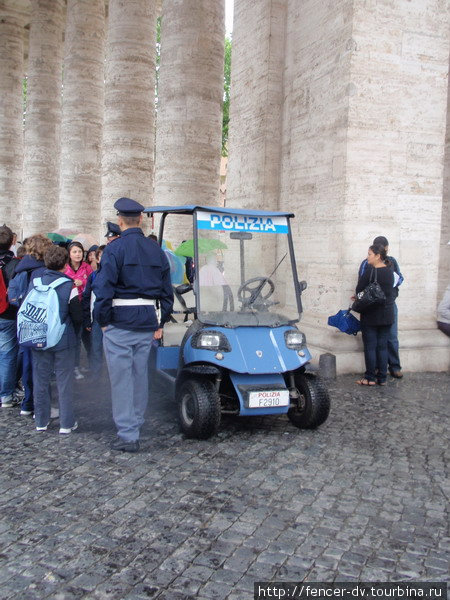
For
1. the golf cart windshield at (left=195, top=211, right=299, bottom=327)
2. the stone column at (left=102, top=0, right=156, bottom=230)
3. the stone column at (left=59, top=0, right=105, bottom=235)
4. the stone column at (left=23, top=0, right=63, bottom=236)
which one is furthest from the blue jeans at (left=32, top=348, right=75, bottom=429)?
the stone column at (left=23, top=0, right=63, bottom=236)

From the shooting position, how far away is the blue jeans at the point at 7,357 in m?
6.10

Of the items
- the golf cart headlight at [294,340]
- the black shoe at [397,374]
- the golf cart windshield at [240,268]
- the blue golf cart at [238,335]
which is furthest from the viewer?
the black shoe at [397,374]

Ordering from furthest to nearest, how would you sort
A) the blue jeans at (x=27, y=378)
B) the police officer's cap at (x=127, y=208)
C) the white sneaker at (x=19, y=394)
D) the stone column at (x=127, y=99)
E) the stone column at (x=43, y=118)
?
the stone column at (x=43, y=118)
the stone column at (x=127, y=99)
the white sneaker at (x=19, y=394)
the blue jeans at (x=27, y=378)
the police officer's cap at (x=127, y=208)

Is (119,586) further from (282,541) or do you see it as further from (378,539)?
(378,539)

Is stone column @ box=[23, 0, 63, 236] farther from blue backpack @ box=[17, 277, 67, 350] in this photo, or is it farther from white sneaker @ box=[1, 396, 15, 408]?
blue backpack @ box=[17, 277, 67, 350]

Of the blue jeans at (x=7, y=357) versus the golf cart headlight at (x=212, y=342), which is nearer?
the golf cart headlight at (x=212, y=342)

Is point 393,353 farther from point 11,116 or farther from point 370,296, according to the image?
point 11,116

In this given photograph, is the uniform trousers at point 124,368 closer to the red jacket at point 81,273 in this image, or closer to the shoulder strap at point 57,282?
the shoulder strap at point 57,282

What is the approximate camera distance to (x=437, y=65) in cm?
825

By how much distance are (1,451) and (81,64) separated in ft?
56.6

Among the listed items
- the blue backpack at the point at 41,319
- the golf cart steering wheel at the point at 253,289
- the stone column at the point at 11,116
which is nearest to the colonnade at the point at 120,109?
the stone column at the point at 11,116

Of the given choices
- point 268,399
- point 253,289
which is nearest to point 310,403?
point 268,399

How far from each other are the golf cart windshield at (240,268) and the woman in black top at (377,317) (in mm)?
1907

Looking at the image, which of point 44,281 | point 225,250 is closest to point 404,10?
point 225,250
